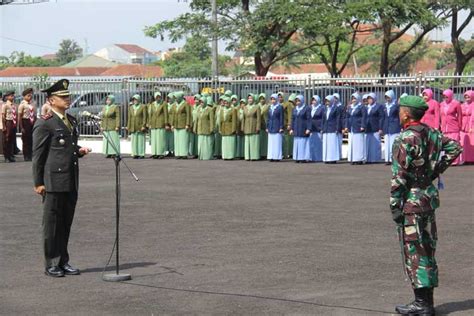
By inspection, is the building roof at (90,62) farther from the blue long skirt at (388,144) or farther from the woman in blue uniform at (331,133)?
the blue long skirt at (388,144)

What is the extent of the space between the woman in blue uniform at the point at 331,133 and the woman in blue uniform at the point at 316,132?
0.53 ft

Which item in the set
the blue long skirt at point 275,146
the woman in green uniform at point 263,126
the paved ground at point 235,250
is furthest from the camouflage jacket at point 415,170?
the woman in green uniform at point 263,126

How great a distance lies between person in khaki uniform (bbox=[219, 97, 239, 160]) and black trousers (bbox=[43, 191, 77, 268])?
16416mm

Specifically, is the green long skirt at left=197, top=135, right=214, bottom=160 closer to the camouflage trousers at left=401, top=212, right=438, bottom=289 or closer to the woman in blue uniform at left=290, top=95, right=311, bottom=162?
the woman in blue uniform at left=290, top=95, right=311, bottom=162

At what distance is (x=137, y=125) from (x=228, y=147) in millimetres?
2859

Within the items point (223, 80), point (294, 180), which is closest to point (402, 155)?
point (294, 180)

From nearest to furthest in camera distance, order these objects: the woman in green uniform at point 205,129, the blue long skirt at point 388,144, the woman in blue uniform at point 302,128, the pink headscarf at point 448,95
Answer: the pink headscarf at point 448,95
the blue long skirt at point 388,144
the woman in blue uniform at point 302,128
the woman in green uniform at point 205,129

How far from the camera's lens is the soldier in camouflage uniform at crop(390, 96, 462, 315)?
8.55 metres

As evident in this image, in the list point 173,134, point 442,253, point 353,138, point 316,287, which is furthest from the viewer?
point 173,134

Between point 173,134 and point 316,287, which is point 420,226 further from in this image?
point 173,134

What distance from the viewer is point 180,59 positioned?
12344cm

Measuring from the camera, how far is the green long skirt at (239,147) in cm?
2730

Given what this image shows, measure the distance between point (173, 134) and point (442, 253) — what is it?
17.2m

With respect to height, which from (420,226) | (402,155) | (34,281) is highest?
(402,155)
